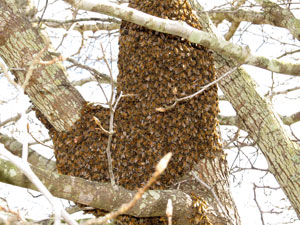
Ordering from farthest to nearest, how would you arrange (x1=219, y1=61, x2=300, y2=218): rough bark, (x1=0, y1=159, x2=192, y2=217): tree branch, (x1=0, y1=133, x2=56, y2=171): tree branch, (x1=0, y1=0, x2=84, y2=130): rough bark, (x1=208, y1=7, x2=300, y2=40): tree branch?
(x1=208, y1=7, x2=300, y2=40): tree branch → (x1=0, y1=133, x2=56, y2=171): tree branch → (x1=219, y1=61, x2=300, y2=218): rough bark → (x1=0, y1=0, x2=84, y2=130): rough bark → (x1=0, y1=159, x2=192, y2=217): tree branch

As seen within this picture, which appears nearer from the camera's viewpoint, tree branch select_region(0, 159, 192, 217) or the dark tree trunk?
tree branch select_region(0, 159, 192, 217)

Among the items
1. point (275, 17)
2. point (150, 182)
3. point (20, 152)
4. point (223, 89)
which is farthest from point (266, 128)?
point (150, 182)

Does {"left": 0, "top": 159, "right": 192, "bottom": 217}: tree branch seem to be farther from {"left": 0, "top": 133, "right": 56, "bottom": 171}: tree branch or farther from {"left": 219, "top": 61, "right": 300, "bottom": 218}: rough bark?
{"left": 0, "top": 133, "right": 56, "bottom": 171}: tree branch

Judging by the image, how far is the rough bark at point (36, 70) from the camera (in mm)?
4625

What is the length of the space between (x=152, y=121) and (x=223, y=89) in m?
1.45

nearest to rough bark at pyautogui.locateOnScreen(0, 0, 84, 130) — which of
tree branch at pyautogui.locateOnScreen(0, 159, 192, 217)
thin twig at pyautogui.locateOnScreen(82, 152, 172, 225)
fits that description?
tree branch at pyautogui.locateOnScreen(0, 159, 192, 217)

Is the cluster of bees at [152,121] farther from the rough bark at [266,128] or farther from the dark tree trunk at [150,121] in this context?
the rough bark at [266,128]

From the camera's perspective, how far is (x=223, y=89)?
18.4 ft

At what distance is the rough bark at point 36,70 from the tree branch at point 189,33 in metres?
1.34

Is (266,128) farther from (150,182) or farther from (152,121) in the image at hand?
(150,182)

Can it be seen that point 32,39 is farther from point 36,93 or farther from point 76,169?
point 76,169

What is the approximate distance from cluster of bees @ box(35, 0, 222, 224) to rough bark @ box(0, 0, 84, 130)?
0.23 m

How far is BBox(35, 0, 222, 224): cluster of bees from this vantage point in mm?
4715

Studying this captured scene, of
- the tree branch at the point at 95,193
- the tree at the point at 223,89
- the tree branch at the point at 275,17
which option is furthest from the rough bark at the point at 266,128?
the tree branch at the point at 95,193
